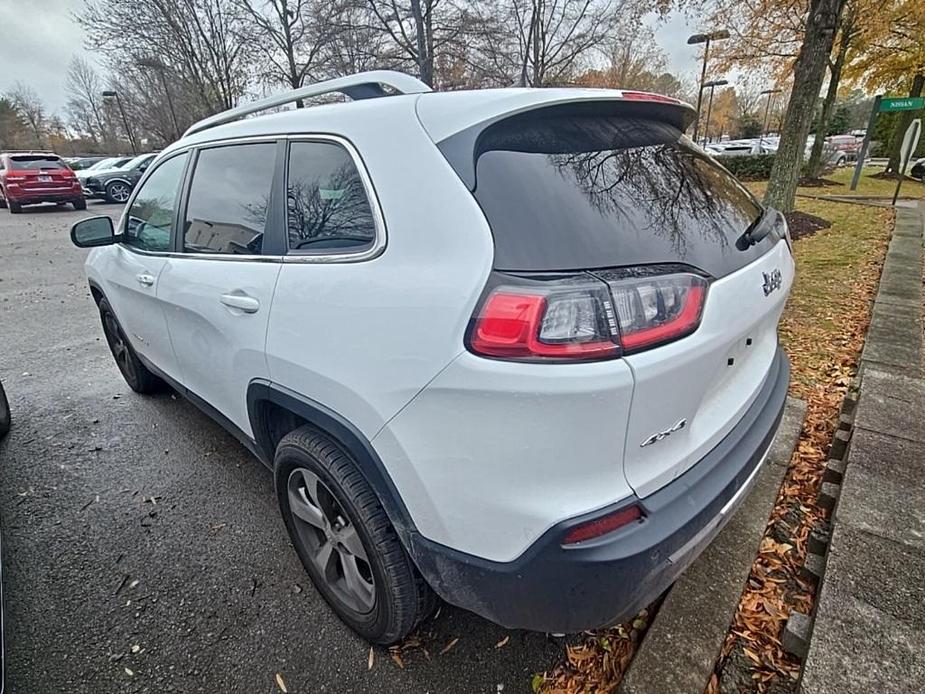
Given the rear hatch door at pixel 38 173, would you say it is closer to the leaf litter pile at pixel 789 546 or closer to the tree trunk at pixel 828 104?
the leaf litter pile at pixel 789 546

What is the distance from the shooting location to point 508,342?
3.84 feet

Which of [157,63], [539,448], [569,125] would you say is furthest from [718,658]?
[157,63]

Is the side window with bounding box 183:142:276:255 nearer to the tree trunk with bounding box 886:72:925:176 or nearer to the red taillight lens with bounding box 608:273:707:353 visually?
the red taillight lens with bounding box 608:273:707:353

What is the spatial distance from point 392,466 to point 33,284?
8400mm

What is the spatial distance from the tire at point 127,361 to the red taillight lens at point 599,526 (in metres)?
3.35

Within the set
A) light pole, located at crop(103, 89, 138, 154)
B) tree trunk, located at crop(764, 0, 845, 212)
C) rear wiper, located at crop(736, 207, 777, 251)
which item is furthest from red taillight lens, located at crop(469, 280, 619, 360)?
light pole, located at crop(103, 89, 138, 154)

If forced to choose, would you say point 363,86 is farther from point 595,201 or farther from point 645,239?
point 645,239

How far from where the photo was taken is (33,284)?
284 inches

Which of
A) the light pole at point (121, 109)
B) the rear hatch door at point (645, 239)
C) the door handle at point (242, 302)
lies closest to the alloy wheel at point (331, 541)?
the door handle at point (242, 302)

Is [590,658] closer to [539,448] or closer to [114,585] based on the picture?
[539,448]

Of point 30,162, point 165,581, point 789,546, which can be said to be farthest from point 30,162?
point 789,546

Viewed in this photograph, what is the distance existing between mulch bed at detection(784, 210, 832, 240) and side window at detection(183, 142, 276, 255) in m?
8.48

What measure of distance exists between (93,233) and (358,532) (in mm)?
2690

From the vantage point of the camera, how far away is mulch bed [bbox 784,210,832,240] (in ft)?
27.2
